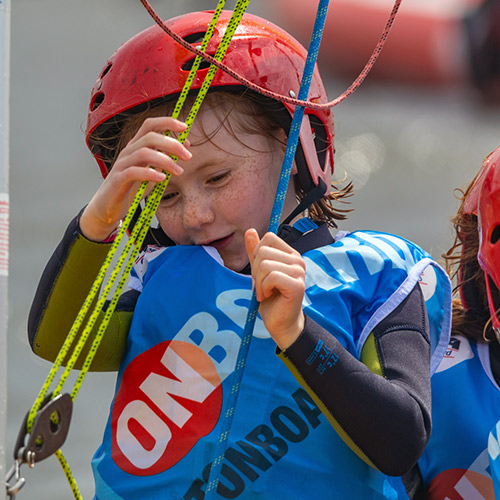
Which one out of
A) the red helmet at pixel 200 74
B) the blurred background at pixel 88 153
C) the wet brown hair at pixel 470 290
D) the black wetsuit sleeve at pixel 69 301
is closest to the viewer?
the black wetsuit sleeve at pixel 69 301

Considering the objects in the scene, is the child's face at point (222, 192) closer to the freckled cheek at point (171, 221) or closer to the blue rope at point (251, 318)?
the freckled cheek at point (171, 221)

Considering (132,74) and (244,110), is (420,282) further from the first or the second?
(132,74)

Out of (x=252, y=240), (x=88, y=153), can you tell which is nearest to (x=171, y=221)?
(x=252, y=240)

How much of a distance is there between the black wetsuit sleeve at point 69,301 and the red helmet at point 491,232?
19.9 inches

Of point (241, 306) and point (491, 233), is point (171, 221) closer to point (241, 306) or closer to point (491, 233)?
point (241, 306)

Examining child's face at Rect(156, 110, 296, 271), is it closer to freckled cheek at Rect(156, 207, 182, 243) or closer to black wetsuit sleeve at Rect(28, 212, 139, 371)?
freckled cheek at Rect(156, 207, 182, 243)

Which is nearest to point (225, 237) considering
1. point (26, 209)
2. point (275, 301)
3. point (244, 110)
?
point (244, 110)

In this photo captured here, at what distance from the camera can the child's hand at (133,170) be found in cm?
93

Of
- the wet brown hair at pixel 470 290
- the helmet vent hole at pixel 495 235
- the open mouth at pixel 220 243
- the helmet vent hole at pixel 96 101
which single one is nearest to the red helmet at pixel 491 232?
the helmet vent hole at pixel 495 235

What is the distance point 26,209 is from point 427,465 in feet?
5.12

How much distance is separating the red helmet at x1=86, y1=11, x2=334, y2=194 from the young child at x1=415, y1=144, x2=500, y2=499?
246 millimetres

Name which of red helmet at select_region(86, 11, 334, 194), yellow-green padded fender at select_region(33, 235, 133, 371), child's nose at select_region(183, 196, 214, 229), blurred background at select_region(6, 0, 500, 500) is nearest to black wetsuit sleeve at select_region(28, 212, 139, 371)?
yellow-green padded fender at select_region(33, 235, 133, 371)

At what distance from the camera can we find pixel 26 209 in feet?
8.20

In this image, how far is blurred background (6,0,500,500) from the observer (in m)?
2.27
